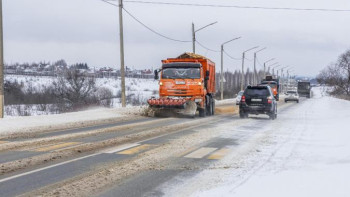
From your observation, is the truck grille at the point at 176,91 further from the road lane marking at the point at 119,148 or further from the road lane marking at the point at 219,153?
the road lane marking at the point at 219,153

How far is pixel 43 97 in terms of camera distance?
51.0 m

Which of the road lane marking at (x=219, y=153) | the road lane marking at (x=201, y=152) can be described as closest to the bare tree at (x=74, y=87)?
the road lane marking at (x=201, y=152)

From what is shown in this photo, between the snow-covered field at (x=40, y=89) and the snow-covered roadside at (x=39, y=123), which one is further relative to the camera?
the snow-covered field at (x=40, y=89)

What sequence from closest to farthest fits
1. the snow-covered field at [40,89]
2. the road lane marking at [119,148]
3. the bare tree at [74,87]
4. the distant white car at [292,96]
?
1. the road lane marking at [119,148]
2. the snow-covered field at [40,89]
3. the bare tree at [74,87]
4. the distant white car at [292,96]

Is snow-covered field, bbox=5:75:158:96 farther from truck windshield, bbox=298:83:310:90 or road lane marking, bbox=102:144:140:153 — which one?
road lane marking, bbox=102:144:140:153

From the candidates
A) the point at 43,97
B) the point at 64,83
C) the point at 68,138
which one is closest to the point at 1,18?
the point at 68,138

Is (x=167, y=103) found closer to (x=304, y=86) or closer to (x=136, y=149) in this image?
(x=136, y=149)

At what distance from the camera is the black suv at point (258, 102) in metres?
21.9

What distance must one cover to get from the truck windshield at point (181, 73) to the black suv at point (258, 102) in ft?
9.68

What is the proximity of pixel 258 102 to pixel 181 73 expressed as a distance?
171 inches

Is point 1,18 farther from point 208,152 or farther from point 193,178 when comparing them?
point 193,178

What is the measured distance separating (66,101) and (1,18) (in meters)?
34.7

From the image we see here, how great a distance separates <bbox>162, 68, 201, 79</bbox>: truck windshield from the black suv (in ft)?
9.68

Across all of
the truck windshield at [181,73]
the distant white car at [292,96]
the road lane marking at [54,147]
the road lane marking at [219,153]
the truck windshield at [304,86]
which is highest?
the truck windshield at [181,73]
